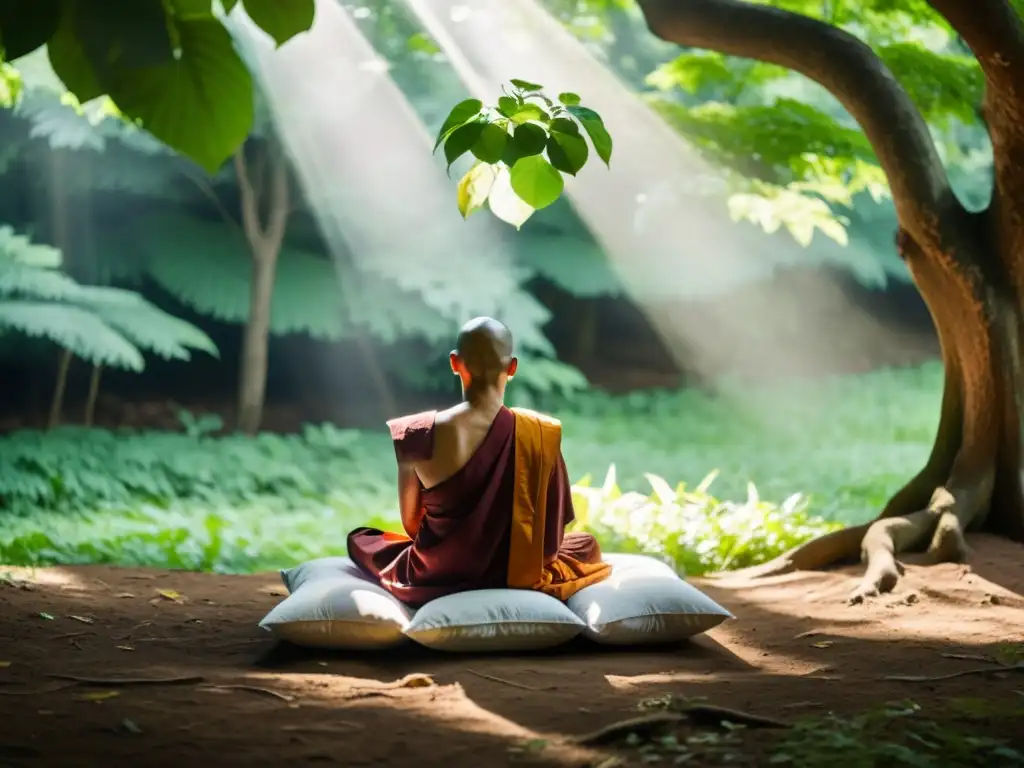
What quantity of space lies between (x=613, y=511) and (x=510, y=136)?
195 inches

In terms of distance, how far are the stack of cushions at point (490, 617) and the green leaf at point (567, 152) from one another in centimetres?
207

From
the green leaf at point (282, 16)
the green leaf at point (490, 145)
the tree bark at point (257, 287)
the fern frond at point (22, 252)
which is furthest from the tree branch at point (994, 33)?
the tree bark at point (257, 287)

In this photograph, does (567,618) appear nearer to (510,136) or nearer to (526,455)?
(526,455)

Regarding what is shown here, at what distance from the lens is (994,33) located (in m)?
4.49

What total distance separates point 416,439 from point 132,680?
120cm

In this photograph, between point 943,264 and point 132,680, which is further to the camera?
point 943,264

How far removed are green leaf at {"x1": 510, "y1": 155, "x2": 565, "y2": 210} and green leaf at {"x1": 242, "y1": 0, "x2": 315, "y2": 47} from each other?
893 millimetres

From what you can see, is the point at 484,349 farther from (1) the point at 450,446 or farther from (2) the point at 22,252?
(2) the point at 22,252

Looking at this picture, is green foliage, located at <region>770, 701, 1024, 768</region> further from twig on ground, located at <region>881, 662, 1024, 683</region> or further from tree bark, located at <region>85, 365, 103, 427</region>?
tree bark, located at <region>85, 365, 103, 427</region>

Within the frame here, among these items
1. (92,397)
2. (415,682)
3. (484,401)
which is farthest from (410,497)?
(92,397)

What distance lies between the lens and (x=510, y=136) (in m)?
1.82

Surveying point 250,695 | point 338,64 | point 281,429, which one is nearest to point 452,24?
point 338,64

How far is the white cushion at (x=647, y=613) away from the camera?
3604mm

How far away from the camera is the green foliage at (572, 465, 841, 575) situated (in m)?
5.98
